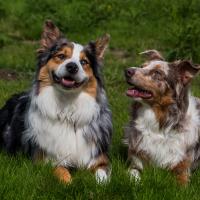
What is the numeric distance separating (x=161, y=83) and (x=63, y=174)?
138 centimetres

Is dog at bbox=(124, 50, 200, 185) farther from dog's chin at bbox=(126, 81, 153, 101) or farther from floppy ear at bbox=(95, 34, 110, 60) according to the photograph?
floppy ear at bbox=(95, 34, 110, 60)

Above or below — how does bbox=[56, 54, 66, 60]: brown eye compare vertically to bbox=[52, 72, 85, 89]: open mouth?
above

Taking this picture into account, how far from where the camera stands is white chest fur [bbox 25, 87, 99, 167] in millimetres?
6336

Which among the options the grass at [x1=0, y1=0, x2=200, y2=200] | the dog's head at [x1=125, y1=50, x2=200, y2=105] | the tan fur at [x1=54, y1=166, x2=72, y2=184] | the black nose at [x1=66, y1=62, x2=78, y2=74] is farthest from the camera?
the dog's head at [x1=125, y1=50, x2=200, y2=105]

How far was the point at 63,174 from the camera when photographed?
6102 millimetres

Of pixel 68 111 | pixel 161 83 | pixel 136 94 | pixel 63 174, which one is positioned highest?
pixel 161 83

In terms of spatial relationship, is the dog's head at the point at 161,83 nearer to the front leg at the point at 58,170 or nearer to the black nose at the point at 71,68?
the black nose at the point at 71,68

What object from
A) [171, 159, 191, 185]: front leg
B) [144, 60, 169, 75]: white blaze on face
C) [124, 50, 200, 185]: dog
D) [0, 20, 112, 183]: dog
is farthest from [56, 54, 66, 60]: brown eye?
[171, 159, 191, 185]: front leg

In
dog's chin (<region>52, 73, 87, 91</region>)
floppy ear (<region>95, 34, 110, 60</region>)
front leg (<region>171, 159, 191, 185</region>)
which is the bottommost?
front leg (<region>171, 159, 191, 185</region>)

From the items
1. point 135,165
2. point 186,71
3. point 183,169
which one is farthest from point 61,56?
point 183,169

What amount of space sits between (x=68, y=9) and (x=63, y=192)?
10736mm

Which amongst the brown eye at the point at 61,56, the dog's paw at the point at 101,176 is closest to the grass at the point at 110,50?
the dog's paw at the point at 101,176

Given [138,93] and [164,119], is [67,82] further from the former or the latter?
[164,119]

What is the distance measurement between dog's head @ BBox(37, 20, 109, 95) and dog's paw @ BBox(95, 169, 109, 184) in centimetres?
84
